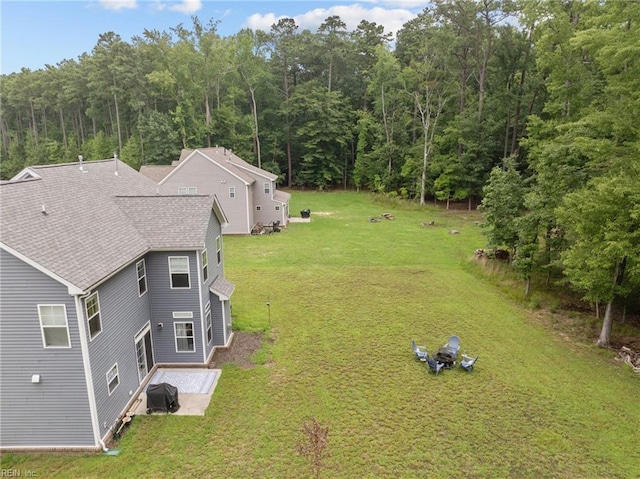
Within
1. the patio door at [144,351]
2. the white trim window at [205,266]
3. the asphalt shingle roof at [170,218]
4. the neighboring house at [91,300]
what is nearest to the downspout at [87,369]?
the neighboring house at [91,300]

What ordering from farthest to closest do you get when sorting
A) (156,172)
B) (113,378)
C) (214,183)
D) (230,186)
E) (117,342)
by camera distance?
(156,172), (230,186), (214,183), (117,342), (113,378)

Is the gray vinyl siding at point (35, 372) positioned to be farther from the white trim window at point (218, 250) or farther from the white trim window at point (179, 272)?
the white trim window at point (218, 250)

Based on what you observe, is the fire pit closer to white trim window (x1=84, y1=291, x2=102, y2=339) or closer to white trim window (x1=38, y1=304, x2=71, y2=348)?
white trim window (x1=84, y1=291, x2=102, y2=339)

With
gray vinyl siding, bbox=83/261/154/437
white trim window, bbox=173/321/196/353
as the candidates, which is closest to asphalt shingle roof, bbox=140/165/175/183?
white trim window, bbox=173/321/196/353

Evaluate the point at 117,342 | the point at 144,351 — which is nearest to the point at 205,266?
the point at 144,351

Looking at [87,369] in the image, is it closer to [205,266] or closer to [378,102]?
[205,266]

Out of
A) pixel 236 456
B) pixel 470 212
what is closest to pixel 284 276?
pixel 236 456

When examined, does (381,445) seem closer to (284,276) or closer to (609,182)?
(609,182)
